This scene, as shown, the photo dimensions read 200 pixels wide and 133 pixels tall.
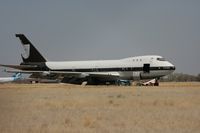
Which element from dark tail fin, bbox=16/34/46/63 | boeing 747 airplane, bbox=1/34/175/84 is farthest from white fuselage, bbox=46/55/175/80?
dark tail fin, bbox=16/34/46/63

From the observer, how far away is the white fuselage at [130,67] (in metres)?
64.8

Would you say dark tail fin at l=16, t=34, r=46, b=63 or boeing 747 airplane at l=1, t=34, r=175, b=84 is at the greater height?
dark tail fin at l=16, t=34, r=46, b=63

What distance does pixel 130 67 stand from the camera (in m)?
65.6

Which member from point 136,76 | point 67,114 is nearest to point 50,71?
point 136,76

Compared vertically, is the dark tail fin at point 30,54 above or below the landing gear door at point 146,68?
above

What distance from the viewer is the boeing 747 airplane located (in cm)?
Result: 6488

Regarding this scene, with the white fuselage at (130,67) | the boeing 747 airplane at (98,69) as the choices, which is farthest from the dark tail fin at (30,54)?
the white fuselage at (130,67)

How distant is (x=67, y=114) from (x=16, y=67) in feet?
180

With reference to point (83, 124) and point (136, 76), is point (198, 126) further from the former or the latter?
point (136, 76)

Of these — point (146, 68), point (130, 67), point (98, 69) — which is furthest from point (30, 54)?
point (146, 68)

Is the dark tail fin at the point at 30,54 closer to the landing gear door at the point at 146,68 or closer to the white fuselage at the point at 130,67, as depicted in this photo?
the white fuselage at the point at 130,67

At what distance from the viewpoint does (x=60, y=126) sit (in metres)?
15.0

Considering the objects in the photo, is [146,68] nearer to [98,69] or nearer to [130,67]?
[130,67]

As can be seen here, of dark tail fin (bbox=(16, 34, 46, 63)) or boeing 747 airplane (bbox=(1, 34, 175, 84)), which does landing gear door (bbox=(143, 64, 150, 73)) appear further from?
dark tail fin (bbox=(16, 34, 46, 63))
